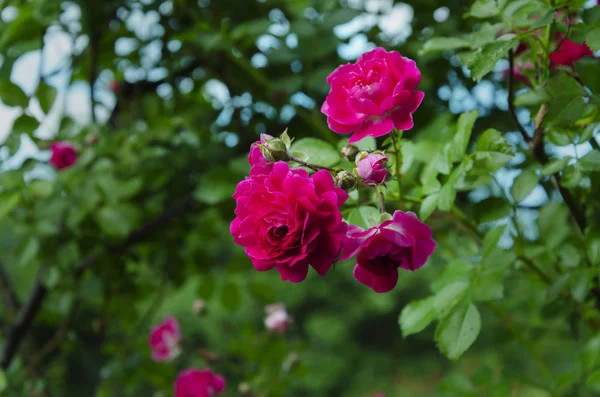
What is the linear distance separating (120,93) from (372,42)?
23.9 inches

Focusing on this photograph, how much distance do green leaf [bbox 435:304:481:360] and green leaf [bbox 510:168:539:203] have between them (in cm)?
16

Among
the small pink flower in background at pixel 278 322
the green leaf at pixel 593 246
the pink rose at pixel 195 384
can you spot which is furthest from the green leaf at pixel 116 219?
the green leaf at pixel 593 246

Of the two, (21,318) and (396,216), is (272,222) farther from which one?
(21,318)

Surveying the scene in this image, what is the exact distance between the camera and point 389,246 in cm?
41

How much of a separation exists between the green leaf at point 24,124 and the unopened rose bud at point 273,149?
0.53 m

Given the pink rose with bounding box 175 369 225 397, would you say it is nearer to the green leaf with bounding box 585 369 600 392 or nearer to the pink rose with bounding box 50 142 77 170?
the pink rose with bounding box 50 142 77 170

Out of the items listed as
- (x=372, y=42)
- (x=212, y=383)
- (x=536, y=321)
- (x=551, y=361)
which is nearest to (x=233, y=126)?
(x=372, y=42)

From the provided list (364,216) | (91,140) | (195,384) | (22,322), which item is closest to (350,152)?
(364,216)

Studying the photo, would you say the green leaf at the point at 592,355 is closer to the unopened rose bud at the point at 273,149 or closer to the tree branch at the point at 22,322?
the unopened rose bud at the point at 273,149

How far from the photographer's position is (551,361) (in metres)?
2.97

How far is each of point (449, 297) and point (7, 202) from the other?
2.16 ft

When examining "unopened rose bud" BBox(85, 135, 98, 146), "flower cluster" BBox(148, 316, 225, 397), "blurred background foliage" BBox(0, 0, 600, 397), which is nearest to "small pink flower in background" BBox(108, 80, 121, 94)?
"blurred background foliage" BBox(0, 0, 600, 397)

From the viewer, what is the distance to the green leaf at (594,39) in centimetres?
45

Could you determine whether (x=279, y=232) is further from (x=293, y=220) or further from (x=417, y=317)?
(x=417, y=317)
